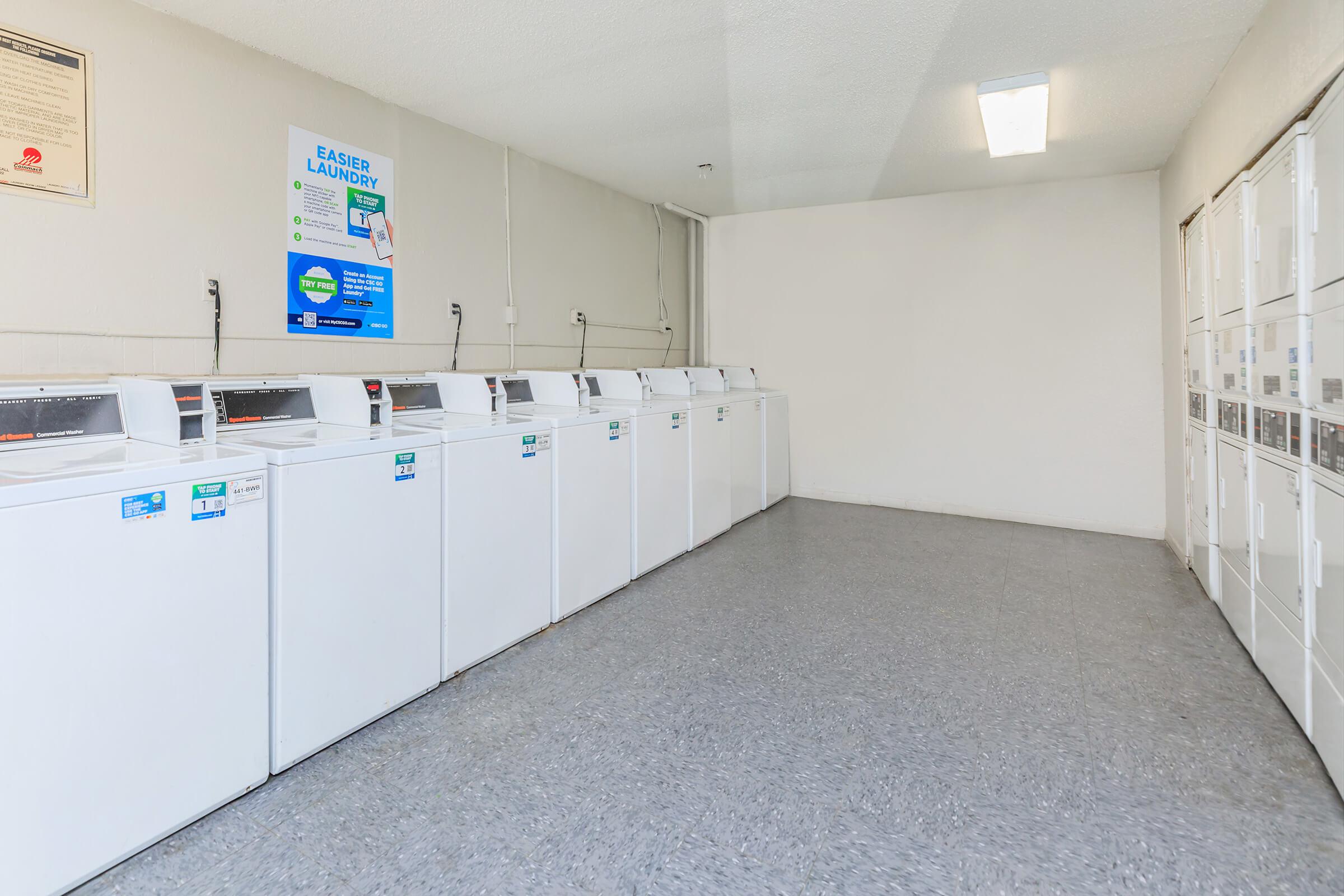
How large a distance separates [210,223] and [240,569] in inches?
61.6

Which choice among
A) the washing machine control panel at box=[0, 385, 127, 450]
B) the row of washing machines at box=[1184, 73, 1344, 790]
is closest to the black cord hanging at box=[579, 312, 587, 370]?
the washing machine control panel at box=[0, 385, 127, 450]

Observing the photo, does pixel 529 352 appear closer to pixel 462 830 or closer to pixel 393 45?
pixel 393 45

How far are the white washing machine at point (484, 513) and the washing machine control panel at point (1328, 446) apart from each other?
2.43 m

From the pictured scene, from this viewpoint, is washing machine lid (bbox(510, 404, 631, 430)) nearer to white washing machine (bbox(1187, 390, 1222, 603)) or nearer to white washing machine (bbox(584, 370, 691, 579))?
white washing machine (bbox(584, 370, 691, 579))

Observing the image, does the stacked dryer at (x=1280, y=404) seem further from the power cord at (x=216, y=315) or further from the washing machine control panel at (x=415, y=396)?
the power cord at (x=216, y=315)

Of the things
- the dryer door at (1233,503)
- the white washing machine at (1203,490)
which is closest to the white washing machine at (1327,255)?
the dryer door at (1233,503)

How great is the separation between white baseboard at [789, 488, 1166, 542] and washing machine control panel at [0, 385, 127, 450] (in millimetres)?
4513

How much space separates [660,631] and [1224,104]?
10.5 feet

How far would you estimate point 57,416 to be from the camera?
1.92 meters

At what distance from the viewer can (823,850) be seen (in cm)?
157

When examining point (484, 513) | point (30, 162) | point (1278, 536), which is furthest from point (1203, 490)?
point (30, 162)

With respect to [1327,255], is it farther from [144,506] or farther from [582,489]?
[144,506]

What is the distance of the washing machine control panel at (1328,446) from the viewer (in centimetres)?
170

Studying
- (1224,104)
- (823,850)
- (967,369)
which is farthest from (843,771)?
(967,369)
